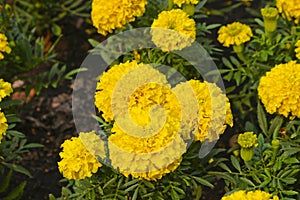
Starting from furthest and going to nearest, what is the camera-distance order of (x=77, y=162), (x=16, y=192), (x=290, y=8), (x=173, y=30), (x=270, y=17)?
(x=16, y=192) → (x=290, y=8) → (x=270, y=17) → (x=173, y=30) → (x=77, y=162)

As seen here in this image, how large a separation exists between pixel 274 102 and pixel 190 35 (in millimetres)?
383

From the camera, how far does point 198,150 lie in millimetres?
2127

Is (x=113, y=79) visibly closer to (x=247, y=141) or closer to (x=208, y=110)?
(x=208, y=110)

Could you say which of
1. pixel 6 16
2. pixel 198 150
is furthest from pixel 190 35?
pixel 6 16

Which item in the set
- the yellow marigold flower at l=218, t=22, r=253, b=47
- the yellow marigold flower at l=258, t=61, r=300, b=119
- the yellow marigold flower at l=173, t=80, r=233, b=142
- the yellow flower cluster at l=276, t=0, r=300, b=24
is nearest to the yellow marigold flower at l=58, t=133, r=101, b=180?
the yellow marigold flower at l=173, t=80, r=233, b=142

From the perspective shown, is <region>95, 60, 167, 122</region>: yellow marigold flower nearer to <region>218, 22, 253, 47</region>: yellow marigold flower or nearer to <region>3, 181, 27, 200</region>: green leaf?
<region>218, 22, 253, 47</region>: yellow marigold flower

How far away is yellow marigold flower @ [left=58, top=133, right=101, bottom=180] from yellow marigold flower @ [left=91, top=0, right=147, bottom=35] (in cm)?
53

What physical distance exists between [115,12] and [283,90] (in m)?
0.67

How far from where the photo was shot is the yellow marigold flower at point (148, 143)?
6.02 feet

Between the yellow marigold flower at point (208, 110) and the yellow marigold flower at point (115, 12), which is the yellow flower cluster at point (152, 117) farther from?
the yellow marigold flower at point (115, 12)

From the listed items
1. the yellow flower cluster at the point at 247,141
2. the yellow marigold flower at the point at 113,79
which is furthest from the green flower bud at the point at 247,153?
the yellow marigold flower at the point at 113,79

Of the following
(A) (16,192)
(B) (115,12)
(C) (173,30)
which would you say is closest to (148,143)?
(C) (173,30)

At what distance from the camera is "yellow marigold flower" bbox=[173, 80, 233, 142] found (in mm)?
1936

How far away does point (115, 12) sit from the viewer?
2199mm
